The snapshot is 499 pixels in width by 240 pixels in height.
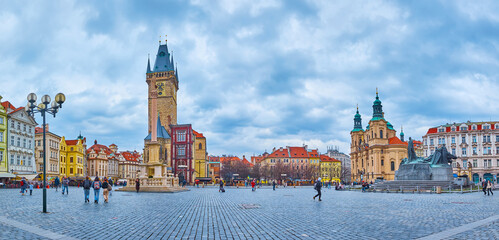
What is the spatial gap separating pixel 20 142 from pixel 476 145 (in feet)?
296

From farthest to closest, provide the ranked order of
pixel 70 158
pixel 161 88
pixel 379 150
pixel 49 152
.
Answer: pixel 379 150
pixel 161 88
pixel 70 158
pixel 49 152

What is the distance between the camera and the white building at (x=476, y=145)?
290ft

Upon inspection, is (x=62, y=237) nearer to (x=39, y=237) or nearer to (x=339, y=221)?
(x=39, y=237)

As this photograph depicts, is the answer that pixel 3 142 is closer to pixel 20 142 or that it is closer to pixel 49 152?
pixel 20 142

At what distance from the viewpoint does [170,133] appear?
3492 inches

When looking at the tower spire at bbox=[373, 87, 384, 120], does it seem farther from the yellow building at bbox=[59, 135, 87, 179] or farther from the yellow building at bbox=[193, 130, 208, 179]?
the yellow building at bbox=[59, 135, 87, 179]

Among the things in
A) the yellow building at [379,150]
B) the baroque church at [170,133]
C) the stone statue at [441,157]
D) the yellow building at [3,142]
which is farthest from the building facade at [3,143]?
the yellow building at [379,150]

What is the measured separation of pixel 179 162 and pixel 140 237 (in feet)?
255

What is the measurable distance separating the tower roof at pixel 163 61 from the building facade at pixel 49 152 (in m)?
28.2

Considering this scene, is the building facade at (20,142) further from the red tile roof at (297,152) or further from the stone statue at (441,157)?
the red tile roof at (297,152)

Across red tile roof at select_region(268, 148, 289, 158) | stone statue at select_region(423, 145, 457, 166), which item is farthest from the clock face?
stone statue at select_region(423, 145, 457, 166)

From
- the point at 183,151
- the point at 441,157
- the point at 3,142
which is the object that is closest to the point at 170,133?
the point at 183,151

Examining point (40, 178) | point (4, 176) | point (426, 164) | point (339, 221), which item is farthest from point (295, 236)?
point (40, 178)

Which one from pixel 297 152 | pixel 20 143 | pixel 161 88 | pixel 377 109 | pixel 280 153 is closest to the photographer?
pixel 20 143
